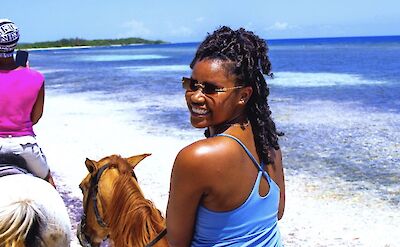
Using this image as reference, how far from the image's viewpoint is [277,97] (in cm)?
2277

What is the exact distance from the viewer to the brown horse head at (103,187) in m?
3.66

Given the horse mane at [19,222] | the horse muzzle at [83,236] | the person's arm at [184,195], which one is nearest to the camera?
the person's arm at [184,195]

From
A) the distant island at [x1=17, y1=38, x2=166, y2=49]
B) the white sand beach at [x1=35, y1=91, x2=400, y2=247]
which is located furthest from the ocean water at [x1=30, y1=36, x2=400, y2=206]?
the distant island at [x1=17, y1=38, x2=166, y2=49]

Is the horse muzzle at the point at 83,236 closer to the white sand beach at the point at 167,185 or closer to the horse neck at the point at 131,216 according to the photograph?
the horse neck at the point at 131,216

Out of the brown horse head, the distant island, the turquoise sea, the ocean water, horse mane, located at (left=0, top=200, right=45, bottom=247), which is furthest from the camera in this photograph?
the distant island

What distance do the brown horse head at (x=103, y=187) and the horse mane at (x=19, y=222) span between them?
361mm

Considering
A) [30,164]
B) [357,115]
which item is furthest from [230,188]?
[357,115]

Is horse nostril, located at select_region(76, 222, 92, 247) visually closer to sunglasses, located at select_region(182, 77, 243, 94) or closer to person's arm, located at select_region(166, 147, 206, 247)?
person's arm, located at select_region(166, 147, 206, 247)

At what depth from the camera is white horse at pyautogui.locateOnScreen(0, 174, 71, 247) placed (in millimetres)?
3887

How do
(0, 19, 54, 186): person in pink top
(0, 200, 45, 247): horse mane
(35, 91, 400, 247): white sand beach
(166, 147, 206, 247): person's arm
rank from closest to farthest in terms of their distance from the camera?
(166, 147, 206, 247): person's arm < (0, 200, 45, 247): horse mane < (0, 19, 54, 186): person in pink top < (35, 91, 400, 247): white sand beach

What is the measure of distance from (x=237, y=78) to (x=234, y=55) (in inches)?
3.6

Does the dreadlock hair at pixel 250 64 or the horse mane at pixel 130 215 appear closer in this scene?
the dreadlock hair at pixel 250 64

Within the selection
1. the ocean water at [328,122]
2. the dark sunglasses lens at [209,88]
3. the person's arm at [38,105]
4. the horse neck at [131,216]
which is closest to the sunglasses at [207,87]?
the dark sunglasses lens at [209,88]

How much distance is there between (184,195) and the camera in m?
2.14
